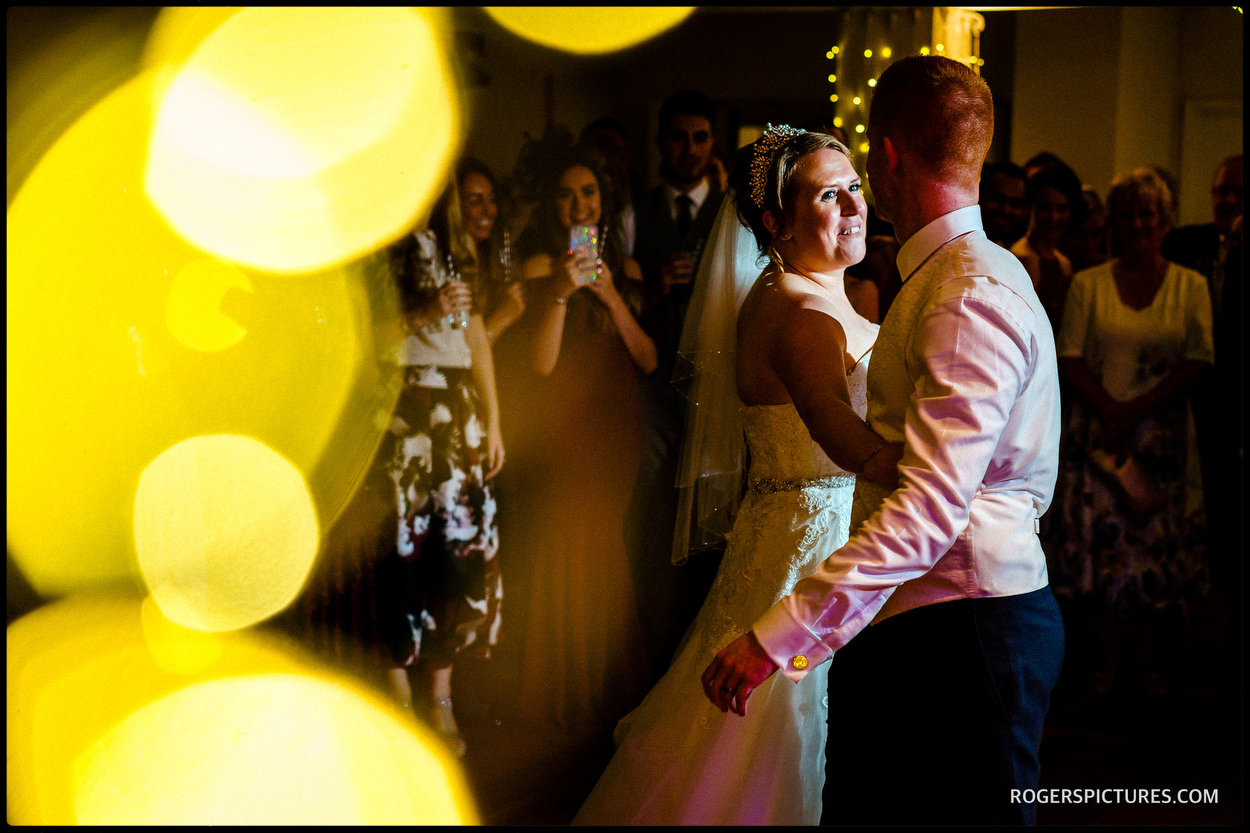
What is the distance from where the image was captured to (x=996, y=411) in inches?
50.3

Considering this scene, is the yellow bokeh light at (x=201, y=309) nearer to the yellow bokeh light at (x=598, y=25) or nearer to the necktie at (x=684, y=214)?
the necktie at (x=684, y=214)

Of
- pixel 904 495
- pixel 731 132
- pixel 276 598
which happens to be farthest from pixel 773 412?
pixel 731 132

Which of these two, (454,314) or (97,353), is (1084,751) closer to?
(454,314)

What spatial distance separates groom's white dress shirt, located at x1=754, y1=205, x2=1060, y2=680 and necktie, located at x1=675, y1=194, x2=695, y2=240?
1917 millimetres

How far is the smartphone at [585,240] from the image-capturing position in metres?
3.07

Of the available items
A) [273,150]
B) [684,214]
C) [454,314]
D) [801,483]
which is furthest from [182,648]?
[801,483]

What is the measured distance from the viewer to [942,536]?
128 centimetres

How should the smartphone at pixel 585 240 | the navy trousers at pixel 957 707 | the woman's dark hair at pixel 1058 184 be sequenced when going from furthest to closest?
the woman's dark hair at pixel 1058 184 < the smartphone at pixel 585 240 < the navy trousers at pixel 957 707

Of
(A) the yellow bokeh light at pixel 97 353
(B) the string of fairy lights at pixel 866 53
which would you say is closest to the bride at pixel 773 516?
(B) the string of fairy lights at pixel 866 53

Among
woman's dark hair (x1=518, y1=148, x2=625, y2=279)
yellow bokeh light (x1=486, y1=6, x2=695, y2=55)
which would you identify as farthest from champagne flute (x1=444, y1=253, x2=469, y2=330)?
yellow bokeh light (x1=486, y1=6, x2=695, y2=55)

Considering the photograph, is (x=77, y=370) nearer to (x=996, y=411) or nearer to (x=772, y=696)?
(x=772, y=696)

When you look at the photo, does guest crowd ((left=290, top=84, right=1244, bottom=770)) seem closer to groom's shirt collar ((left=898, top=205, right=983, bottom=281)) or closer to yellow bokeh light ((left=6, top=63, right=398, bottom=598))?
yellow bokeh light ((left=6, top=63, right=398, bottom=598))

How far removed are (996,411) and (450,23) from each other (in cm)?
498

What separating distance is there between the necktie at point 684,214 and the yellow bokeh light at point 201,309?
145cm
